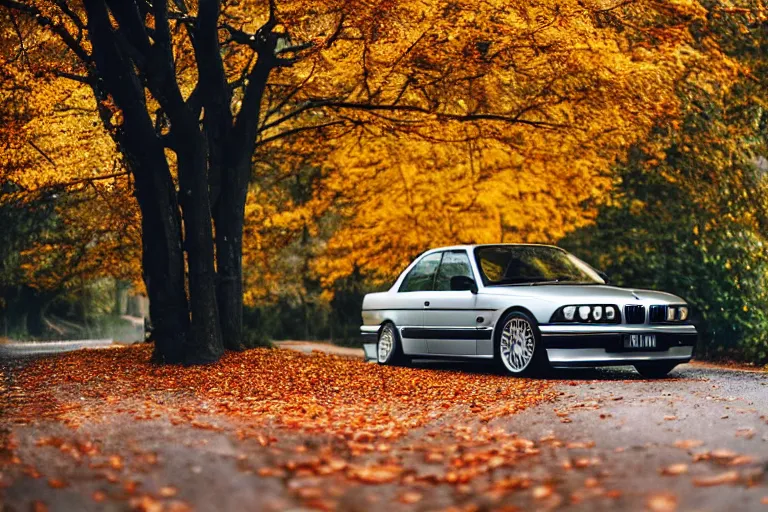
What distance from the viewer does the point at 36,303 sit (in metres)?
34.2

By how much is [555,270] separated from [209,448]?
24.8 ft

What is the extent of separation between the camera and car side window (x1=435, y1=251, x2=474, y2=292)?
44.7 feet

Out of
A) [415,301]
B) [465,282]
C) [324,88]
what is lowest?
[415,301]

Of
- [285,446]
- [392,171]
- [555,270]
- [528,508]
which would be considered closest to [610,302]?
[555,270]

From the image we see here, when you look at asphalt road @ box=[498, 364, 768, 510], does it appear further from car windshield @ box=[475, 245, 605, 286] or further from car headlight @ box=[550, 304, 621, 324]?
car windshield @ box=[475, 245, 605, 286]

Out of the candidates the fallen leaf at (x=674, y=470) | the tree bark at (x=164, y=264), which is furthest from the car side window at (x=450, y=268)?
the fallen leaf at (x=674, y=470)

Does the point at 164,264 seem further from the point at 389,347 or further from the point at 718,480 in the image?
the point at 718,480

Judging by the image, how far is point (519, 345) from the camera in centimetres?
1228

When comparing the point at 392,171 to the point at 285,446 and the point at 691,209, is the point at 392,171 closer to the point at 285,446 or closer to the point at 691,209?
the point at 691,209

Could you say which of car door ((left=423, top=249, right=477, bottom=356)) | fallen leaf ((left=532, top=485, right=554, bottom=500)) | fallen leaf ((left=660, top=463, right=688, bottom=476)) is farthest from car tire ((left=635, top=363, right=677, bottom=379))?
fallen leaf ((left=532, top=485, right=554, bottom=500))

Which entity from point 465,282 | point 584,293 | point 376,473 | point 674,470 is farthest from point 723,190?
point 376,473

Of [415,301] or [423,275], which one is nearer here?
[415,301]

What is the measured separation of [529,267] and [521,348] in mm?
1476

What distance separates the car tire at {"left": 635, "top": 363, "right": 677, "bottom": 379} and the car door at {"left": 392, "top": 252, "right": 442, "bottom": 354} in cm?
273
